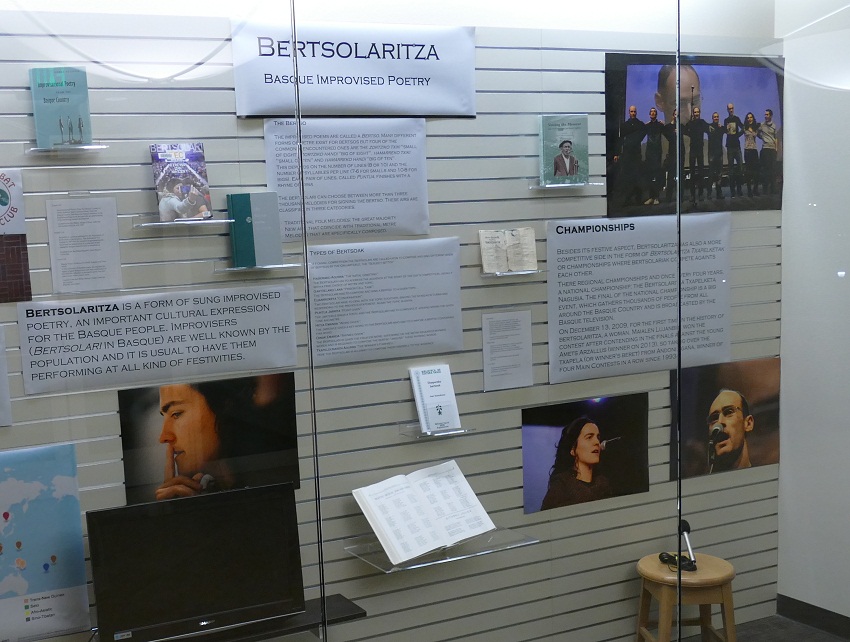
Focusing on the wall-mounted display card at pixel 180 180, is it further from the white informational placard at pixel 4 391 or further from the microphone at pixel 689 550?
the microphone at pixel 689 550

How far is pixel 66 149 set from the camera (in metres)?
2.39

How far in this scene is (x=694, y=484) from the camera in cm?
322

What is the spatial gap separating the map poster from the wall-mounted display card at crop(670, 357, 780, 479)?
2.01 meters

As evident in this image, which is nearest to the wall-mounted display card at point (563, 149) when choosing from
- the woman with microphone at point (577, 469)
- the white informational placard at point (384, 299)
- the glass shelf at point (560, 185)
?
the glass shelf at point (560, 185)

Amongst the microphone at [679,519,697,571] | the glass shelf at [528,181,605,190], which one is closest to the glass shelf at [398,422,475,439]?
the glass shelf at [528,181,605,190]

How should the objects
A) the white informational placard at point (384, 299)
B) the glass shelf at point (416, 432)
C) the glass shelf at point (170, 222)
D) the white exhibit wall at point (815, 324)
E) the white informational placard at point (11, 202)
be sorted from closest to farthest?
the white informational placard at point (11, 202)
the glass shelf at point (170, 222)
the white informational placard at point (384, 299)
the glass shelf at point (416, 432)
the white exhibit wall at point (815, 324)

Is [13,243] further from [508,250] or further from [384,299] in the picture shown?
[508,250]

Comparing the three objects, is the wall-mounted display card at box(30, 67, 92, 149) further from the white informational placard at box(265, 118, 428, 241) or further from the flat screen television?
the flat screen television

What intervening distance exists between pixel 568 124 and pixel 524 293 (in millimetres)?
591

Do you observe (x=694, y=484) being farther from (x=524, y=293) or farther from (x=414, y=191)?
(x=414, y=191)

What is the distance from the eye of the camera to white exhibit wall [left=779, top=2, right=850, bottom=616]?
309 cm

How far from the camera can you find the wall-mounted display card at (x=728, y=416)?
3.21 m

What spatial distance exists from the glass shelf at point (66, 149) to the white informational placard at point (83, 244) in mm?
126

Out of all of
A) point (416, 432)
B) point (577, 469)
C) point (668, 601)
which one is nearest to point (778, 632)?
point (668, 601)
